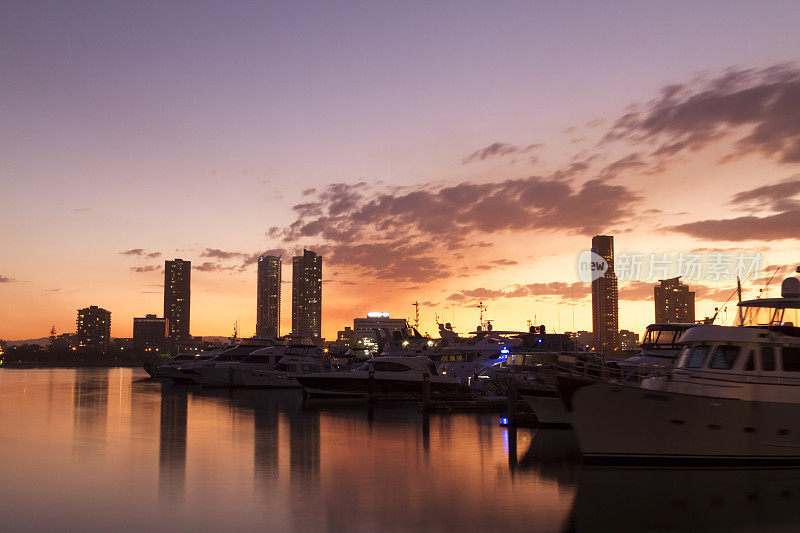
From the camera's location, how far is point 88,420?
3259cm

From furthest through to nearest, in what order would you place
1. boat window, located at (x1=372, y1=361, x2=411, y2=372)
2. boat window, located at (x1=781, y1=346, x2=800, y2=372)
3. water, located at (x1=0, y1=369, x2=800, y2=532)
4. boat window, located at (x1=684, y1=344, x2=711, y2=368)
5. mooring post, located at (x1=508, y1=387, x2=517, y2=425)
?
boat window, located at (x1=372, y1=361, x2=411, y2=372) < mooring post, located at (x1=508, y1=387, x2=517, y2=425) < boat window, located at (x1=684, y1=344, x2=711, y2=368) < boat window, located at (x1=781, y1=346, x2=800, y2=372) < water, located at (x1=0, y1=369, x2=800, y2=532)

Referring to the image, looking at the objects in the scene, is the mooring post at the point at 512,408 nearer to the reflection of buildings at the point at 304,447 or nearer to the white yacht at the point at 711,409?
the reflection of buildings at the point at 304,447

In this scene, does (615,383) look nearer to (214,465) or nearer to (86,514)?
(214,465)

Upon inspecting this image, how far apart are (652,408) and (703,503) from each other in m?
3.00

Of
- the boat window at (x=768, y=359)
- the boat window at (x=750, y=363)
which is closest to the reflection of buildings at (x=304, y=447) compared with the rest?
the boat window at (x=750, y=363)

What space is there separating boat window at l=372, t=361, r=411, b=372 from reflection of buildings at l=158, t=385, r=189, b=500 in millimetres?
11730

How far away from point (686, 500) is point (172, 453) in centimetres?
1559

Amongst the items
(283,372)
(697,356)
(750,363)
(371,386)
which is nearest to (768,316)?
(750,363)

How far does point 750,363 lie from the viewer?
18.1 meters

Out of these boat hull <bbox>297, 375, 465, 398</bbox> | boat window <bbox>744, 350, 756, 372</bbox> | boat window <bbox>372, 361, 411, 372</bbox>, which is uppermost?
boat window <bbox>744, 350, 756, 372</bbox>

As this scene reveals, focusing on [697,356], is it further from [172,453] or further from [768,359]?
[172,453]

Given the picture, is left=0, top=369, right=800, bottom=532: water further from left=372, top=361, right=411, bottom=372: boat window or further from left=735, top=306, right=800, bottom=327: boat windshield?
left=372, top=361, right=411, bottom=372: boat window

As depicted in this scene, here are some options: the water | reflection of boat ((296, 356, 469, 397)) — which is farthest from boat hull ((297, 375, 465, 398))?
the water

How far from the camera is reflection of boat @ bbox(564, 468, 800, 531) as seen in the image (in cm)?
1345
